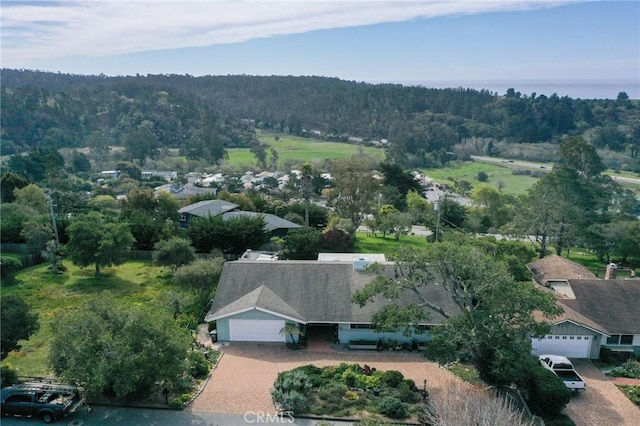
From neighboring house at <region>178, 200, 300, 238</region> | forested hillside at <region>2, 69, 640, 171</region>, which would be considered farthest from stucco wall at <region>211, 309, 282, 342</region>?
forested hillside at <region>2, 69, 640, 171</region>

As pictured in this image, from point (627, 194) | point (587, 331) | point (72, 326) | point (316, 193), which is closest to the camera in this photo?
point (72, 326)

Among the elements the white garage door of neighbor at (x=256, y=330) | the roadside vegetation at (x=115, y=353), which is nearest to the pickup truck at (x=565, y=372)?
the white garage door of neighbor at (x=256, y=330)

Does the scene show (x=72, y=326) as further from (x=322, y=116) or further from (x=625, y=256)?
(x=322, y=116)

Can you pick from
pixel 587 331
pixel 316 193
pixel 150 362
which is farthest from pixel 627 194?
pixel 150 362

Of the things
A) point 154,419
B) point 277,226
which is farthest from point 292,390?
point 277,226

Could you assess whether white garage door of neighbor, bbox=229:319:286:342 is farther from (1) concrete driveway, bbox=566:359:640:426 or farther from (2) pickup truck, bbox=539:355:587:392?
(1) concrete driveway, bbox=566:359:640:426

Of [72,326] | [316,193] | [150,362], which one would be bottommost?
[316,193]
